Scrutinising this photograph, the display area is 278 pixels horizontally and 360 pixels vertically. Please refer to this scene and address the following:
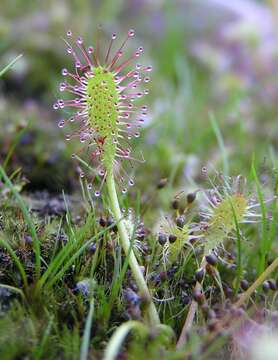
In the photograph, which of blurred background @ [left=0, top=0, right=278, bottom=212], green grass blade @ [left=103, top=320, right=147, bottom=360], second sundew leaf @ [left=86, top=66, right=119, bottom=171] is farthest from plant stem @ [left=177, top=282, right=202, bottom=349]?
blurred background @ [left=0, top=0, right=278, bottom=212]

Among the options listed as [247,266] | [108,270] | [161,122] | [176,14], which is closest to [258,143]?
[161,122]

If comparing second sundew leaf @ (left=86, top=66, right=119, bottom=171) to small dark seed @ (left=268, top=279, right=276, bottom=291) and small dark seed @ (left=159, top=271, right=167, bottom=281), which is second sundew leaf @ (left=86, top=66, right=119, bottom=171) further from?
small dark seed @ (left=268, top=279, right=276, bottom=291)

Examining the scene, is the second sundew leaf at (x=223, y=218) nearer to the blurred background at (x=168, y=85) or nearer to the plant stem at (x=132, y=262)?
the plant stem at (x=132, y=262)

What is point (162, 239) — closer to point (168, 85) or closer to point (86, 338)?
point (86, 338)

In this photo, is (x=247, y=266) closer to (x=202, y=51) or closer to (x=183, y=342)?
(x=183, y=342)

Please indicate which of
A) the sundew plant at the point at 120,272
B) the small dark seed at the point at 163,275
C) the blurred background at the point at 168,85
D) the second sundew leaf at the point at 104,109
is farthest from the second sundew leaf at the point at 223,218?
the blurred background at the point at 168,85

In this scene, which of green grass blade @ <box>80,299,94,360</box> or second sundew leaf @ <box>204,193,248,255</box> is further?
second sundew leaf @ <box>204,193,248,255</box>

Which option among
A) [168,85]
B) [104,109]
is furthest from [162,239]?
[168,85]

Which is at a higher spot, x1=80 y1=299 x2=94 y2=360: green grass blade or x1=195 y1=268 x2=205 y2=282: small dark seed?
x1=195 y1=268 x2=205 y2=282: small dark seed
